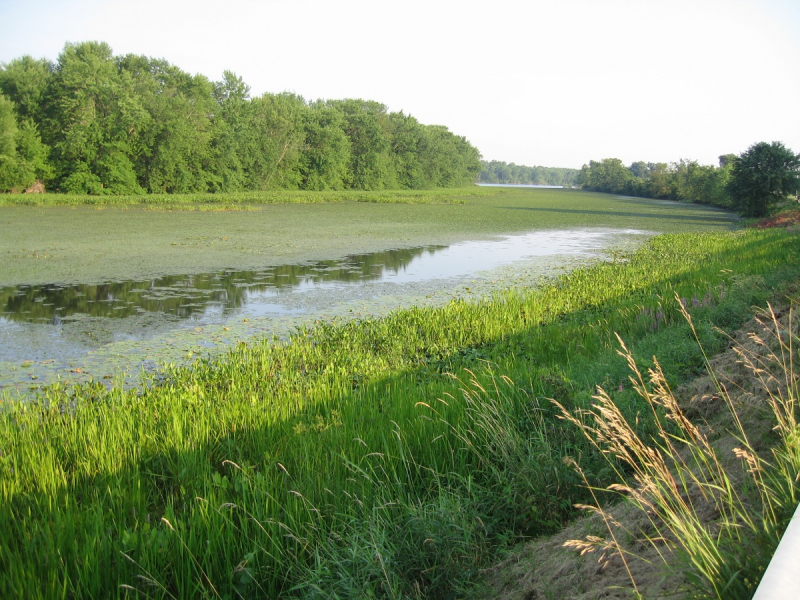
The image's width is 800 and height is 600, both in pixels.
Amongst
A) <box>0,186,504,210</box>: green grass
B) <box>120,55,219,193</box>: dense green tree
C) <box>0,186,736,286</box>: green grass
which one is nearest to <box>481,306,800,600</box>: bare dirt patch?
<box>0,186,736,286</box>: green grass

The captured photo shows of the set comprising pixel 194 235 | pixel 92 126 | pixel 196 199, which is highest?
pixel 92 126

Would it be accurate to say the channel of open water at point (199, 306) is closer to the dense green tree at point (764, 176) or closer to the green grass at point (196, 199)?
the green grass at point (196, 199)

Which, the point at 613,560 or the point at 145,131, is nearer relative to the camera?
the point at 613,560

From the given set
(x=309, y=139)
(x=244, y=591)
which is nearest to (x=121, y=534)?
(x=244, y=591)

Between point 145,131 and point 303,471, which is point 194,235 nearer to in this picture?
point 303,471

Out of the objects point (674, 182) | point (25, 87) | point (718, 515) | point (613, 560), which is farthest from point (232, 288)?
point (674, 182)

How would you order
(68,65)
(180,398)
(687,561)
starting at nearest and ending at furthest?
(687,561) < (180,398) < (68,65)

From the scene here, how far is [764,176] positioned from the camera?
119 ft

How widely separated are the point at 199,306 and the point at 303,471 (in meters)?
6.88

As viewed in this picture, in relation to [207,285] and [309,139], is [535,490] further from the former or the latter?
[309,139]

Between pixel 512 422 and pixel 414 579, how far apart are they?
5.31 feet

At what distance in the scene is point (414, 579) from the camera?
282 centimetres

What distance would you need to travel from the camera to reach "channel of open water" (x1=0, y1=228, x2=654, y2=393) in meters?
6.86

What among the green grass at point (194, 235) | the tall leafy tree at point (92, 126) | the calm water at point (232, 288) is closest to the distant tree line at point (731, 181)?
the green grass at point (194, 235)
